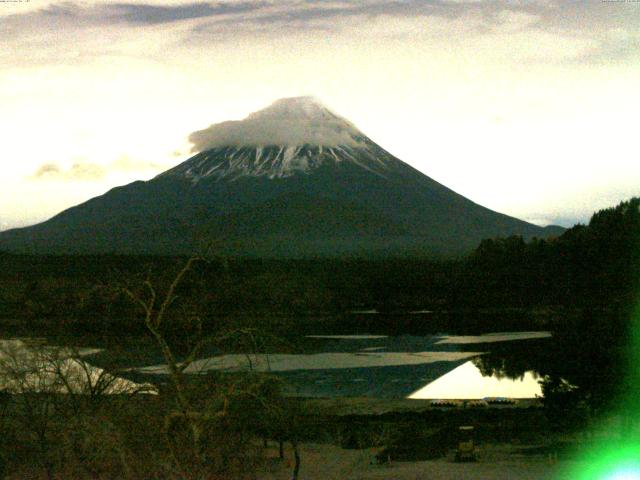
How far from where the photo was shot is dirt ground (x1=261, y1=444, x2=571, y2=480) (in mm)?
15195

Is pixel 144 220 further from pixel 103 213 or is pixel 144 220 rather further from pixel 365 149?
pixel 365 149

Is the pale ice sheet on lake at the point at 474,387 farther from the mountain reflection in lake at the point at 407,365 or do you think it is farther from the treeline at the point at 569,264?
the treeline at the point at 569,264

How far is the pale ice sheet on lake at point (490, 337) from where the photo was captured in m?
39.5

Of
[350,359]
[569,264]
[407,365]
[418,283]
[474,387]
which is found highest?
[569,264]

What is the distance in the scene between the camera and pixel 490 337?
4116 cm

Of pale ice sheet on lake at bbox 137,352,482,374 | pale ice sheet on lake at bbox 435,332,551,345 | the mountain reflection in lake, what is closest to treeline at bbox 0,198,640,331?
pale ice sheet on lake at bbox 435,332,551,345

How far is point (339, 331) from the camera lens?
4438 cm

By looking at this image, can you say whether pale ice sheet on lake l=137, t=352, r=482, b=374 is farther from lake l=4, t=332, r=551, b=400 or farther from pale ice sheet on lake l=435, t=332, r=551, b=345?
pale ice sheet on lake l=435, t=332, r=551, b=345

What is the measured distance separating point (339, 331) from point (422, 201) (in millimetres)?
88042

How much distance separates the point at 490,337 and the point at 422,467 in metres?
25.6

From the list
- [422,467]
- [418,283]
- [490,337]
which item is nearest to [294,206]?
→ [418,283]

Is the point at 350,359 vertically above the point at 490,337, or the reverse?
the point at 350,359

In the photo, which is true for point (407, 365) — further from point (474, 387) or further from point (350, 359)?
point (474, 387)

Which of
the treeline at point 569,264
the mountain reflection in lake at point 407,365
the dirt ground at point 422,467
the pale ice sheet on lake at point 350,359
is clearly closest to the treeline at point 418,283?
the treeline at point 569,264
